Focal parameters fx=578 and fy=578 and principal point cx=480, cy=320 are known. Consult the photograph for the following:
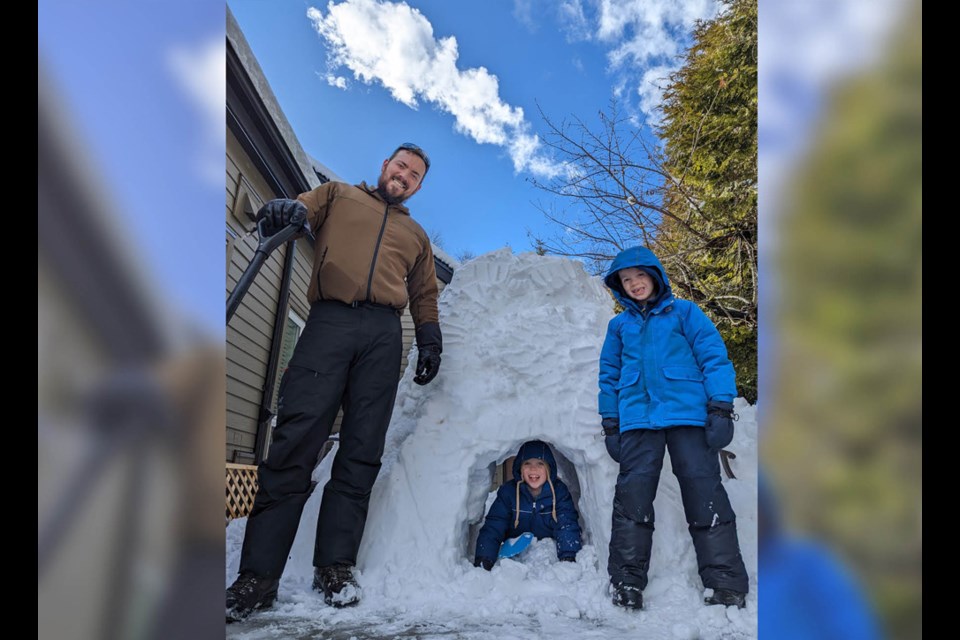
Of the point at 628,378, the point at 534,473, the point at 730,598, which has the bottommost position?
the point at 730,598

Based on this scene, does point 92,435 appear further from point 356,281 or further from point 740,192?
point 740,192

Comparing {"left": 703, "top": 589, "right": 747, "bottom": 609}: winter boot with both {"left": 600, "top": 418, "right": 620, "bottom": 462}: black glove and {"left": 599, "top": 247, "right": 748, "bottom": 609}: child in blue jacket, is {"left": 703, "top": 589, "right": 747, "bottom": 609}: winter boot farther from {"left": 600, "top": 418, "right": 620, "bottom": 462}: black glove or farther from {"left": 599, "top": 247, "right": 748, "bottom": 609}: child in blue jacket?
{"left": 600, "top": 418, "right": 620, "bottom": 462}: black glove

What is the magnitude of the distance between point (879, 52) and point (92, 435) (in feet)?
2.81

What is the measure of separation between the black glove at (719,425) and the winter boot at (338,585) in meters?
1.69

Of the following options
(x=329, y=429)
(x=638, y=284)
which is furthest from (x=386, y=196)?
(x=638, y=284)

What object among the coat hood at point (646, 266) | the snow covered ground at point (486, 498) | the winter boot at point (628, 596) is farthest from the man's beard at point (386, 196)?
the winter boot at point (628, 596)

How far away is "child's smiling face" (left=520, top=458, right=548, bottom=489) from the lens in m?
3.43

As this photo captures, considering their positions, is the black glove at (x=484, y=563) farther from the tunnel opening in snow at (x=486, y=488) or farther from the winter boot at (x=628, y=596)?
the winter boot at (x=628, y=596)

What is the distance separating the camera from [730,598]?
2.36 metres

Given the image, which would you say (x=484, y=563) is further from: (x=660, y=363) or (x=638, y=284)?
(x=638, y=284)

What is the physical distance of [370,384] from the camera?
273cm

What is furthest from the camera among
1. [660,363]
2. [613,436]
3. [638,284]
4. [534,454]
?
[534,454]

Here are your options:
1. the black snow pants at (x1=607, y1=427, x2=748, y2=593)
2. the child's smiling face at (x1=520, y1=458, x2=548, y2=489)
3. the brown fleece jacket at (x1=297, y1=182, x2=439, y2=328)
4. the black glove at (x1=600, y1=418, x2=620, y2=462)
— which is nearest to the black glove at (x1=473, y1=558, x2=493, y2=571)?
the child's smiling face at (x1=520, y1=458, x2=548, y2=489)

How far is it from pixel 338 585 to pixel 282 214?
1637 mm
